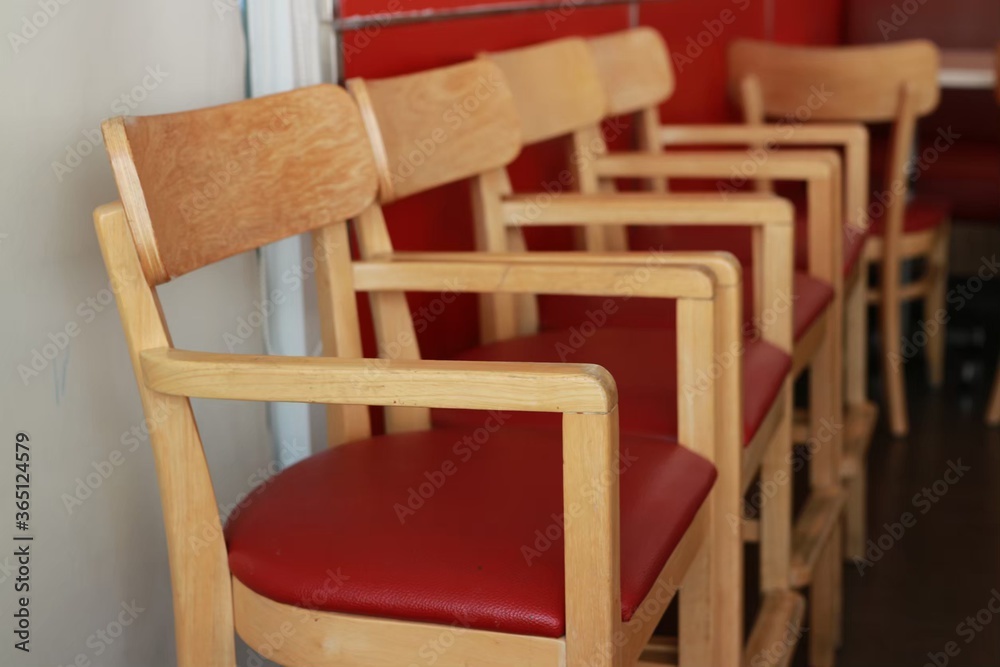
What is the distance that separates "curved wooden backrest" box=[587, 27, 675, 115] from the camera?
8.42 ft

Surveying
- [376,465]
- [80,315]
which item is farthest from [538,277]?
[80,315]

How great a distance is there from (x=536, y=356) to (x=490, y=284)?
1.01 ft

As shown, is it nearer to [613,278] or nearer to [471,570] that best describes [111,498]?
[471,570]

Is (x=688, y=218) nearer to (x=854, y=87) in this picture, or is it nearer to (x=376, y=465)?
(x=376, y=465)

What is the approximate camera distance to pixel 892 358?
131 inches

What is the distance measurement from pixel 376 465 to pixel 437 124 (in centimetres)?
58

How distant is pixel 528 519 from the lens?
1259mm

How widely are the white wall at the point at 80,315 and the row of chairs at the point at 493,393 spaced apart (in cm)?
16

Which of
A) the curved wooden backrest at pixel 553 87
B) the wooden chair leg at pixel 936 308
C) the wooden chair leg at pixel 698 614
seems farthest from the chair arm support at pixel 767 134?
the wooden chair leg at pixel 698 614

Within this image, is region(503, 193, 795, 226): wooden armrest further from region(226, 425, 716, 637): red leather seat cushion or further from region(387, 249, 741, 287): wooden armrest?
region(226, 425, 716, 637): red leather seat cushion

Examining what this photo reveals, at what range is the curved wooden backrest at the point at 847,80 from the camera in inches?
121

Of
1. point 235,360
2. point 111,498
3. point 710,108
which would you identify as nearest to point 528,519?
point 235,360

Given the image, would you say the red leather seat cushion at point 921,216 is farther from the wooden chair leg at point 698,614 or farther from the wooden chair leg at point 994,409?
the wooden chair leg at point 698,614

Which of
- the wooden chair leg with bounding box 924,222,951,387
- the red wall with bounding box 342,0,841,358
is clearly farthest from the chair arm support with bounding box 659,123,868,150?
the wooden chair leg with bounding box 924,222,951,387
